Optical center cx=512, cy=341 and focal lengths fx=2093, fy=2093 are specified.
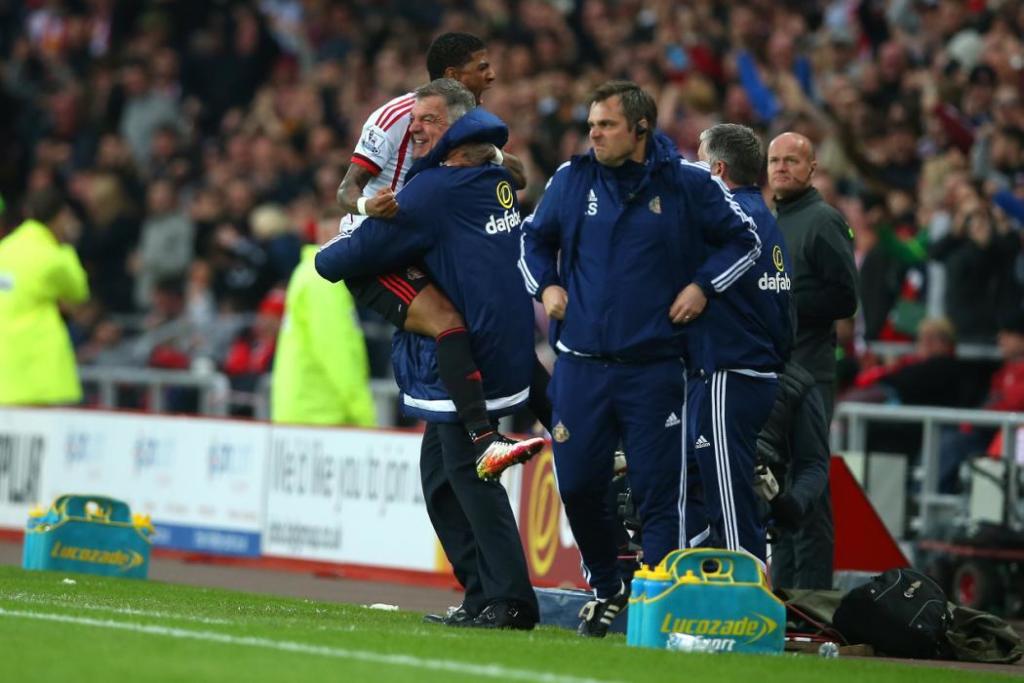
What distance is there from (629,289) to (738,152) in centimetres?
159

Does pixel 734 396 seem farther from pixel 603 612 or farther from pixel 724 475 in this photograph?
pixel 603 612

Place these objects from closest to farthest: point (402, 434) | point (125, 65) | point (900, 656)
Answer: point (900, 656), point (402, 434), point (125, 65)

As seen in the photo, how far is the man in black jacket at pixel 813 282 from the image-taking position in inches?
436

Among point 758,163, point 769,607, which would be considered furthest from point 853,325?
point 769,607

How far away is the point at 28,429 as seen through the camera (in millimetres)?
16812

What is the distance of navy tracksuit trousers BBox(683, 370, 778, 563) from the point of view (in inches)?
375

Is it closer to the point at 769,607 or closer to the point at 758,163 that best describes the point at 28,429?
the point at 758,163

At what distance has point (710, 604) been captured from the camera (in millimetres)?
8445

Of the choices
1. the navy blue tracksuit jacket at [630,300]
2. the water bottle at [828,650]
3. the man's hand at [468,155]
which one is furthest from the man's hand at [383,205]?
the water bottle at [828,650]

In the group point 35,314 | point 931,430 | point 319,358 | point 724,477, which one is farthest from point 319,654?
point 35,314

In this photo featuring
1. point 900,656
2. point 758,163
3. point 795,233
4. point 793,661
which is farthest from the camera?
point 795,233

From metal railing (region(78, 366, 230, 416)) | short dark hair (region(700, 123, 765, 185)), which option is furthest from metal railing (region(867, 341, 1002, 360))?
metal railing (region(78, 366, 230, 416))

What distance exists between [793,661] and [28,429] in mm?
9872

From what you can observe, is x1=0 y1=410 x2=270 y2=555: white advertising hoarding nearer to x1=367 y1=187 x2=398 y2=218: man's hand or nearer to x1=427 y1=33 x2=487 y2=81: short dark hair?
x1=427 y1=33 x2=487 y2=81: short dark hair
